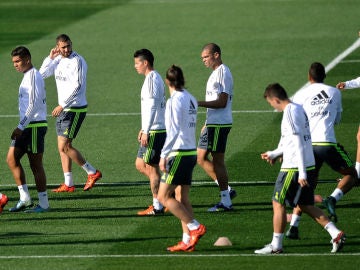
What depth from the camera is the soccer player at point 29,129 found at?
18.8 meters

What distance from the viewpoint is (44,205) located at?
62.4 ft

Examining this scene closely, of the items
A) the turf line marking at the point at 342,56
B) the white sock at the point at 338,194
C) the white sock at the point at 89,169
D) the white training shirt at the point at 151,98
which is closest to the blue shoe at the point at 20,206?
the white sock at the point at 89,169

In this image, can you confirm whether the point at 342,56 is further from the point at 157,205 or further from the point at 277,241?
the point at 277,241

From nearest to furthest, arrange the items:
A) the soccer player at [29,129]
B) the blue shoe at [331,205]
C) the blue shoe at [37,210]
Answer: the blue shoe at [331,205] → the soccer player at [29,129] → the blue shoe at [37,210]

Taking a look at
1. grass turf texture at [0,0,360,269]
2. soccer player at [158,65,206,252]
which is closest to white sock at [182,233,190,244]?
soccer player at [158,65,206,252]

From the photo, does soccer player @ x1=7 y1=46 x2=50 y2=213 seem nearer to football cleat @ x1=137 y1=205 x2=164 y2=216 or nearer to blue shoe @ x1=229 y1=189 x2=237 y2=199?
football cleat @ x1=137 y1=205 x2=164 y2=216

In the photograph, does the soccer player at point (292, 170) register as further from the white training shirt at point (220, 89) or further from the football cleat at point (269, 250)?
the white training shirt at point (220, 89)

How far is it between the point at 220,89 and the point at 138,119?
8.63m

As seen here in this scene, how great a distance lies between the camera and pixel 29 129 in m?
19.0

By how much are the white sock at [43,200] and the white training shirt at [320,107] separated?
4155mm

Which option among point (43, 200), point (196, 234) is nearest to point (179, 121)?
point (196, 234)

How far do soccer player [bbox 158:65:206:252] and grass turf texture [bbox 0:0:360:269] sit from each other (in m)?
0.37

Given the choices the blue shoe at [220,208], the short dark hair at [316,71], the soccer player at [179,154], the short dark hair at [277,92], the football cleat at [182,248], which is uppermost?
the short dark hair at [316,71]

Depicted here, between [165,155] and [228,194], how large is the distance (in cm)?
282
